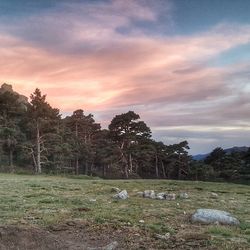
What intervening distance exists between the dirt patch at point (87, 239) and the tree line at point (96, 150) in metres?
51.3

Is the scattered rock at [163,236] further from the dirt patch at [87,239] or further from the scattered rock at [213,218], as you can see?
the scattered rock at [213,218]

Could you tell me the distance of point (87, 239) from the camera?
13133mm

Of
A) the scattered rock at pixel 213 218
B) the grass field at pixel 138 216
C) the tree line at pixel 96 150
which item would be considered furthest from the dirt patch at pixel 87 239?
the tree line at pixel 96 150

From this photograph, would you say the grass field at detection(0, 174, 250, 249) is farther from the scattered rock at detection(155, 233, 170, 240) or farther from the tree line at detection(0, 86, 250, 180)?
the tree line at detection(0, 86, 250, 180)

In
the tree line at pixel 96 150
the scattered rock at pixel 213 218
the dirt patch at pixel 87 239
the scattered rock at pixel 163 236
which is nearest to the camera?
the dirt patch at pixel 87 239

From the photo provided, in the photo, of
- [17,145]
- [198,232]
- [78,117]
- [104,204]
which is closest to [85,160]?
[78,117]

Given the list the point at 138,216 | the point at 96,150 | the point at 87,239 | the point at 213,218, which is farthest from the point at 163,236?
the point at 96,150

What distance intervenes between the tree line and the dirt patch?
5133 cm

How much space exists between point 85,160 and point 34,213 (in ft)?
252

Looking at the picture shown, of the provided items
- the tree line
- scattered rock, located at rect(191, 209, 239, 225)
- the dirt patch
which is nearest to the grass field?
the dirt patch

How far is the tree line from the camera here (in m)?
69.5

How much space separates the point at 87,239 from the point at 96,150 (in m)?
79.1

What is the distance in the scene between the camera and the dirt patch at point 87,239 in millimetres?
12195

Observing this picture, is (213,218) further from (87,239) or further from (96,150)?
(96,150)
